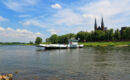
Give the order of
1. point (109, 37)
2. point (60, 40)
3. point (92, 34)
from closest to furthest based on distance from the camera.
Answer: point (109, 37) → point (92, 34) → point (60, 40)

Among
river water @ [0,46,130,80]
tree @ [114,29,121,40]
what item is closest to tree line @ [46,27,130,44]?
tree @ [114,29,121,40]

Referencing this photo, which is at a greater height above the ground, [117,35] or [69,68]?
[117,35]

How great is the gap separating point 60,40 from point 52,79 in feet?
586

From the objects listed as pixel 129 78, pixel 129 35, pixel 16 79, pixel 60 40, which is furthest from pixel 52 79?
pixel 60 40

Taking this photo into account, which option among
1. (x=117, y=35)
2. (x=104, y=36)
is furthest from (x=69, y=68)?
(x=104, y=36)

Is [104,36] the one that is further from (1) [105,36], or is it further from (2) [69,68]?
(2) [69,68]

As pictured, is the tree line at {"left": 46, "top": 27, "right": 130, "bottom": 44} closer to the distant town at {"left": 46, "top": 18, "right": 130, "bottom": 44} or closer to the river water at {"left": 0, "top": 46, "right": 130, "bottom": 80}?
the distant town at {"left": 46, "top": 18, "right": 130, "bottom": 44}

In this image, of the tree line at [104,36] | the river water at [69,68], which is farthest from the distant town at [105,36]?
the river water at [69,68]

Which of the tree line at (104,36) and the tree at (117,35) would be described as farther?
the tree line at (104,36)

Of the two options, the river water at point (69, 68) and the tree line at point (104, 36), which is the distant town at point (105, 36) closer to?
the tree line at point (104, 36)

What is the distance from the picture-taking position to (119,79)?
1530 cm

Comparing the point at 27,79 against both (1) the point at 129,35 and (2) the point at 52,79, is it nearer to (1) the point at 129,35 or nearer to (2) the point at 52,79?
(2) the point at 52,79

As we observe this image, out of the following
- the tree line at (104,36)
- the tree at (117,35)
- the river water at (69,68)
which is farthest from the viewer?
the tree line at (104,36)

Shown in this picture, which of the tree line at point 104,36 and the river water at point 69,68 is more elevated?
the tree line at point 104,36
